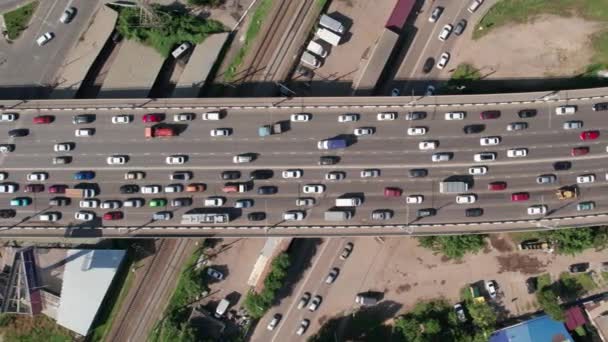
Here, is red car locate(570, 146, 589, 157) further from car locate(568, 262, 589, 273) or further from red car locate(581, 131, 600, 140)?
car locate(568, 262, 589, 273)

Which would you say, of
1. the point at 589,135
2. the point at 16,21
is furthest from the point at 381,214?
the point at 16,21

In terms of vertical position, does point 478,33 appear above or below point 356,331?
above

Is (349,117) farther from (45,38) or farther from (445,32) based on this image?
(45,38)

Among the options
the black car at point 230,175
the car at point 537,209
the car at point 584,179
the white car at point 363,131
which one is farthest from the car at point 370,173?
the car at point 584,179

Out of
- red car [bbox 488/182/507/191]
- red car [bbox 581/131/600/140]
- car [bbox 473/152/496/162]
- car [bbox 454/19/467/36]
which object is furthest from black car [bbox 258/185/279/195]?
red car [bbox 581/131/600/140]

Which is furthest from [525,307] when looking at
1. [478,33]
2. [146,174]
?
[146,174]

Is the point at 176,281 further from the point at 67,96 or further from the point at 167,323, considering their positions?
the point at 67,96
